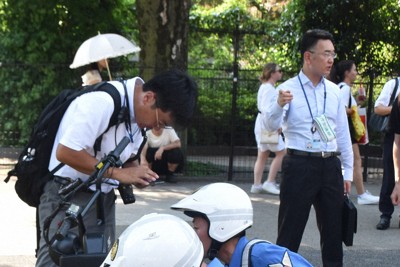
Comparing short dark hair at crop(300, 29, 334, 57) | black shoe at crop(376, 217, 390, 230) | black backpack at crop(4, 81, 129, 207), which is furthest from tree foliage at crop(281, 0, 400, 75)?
black backpack at crop(4, 81, 129, 207)

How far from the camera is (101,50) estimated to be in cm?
946

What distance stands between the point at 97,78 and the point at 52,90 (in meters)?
5.66

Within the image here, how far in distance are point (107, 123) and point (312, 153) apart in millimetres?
2284

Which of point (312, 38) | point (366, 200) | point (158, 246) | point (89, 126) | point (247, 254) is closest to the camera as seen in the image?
point (158, 246)

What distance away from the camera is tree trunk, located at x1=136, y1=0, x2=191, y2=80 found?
12859 millimetres

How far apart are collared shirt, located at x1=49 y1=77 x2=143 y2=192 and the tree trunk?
27.9 feet

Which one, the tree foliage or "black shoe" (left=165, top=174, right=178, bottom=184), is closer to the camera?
"black shoe" (left=165, top=174, right=178, bottom=184)

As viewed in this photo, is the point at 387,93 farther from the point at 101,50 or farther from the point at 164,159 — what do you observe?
the point at 164,159

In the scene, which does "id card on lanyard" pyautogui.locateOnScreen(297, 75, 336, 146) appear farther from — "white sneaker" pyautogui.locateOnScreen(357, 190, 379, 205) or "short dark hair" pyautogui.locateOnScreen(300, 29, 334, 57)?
"white sneaker" pyautogui.locateOnScreen(357, 190, 379, 205)

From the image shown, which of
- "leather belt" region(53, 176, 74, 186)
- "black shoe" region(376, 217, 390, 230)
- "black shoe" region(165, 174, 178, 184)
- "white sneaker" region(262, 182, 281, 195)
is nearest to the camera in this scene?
"leather belt" region(53, 176, 74, 186)

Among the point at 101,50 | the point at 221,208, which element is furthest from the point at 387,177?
the point at 221,208

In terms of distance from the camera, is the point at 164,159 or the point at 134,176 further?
the point at 164,159

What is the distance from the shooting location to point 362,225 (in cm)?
955

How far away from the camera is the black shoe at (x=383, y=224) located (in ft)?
30.3
